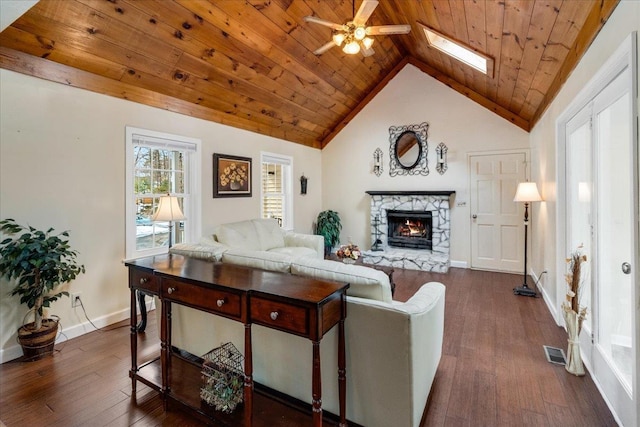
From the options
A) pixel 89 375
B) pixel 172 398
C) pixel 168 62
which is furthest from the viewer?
pixel 168 62

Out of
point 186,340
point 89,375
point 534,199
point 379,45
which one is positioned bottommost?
point 89,375

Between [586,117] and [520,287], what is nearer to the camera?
[586,117]

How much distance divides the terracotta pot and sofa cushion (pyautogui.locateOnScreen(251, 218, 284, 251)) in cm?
236

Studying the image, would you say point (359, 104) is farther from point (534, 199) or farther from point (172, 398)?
point (172, 398)

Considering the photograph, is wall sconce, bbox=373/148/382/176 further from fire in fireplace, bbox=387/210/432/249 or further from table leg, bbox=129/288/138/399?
table leg, bbox=129/288/138/399

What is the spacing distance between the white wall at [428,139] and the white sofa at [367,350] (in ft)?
13.7

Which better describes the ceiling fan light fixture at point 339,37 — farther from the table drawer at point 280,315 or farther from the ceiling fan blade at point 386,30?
the table drawer at point 280,315

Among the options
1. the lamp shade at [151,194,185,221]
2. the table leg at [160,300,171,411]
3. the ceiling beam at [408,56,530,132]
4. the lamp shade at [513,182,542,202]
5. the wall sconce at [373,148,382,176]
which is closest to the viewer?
the table leg at [160,300,171,411]

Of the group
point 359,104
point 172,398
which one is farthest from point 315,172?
point 172,398

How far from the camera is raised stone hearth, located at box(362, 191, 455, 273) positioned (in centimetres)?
552

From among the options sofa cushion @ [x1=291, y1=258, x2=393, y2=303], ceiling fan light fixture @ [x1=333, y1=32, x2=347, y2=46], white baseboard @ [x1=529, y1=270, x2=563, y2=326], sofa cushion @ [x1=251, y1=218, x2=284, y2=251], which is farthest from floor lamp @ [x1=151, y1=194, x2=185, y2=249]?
white baseboard @ [x1=529, y1=270, x2=563, y2=326]

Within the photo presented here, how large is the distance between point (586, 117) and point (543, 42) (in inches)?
30.3

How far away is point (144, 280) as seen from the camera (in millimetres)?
2064

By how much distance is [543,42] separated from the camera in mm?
2674
